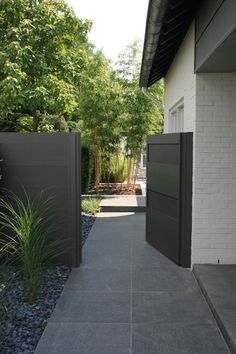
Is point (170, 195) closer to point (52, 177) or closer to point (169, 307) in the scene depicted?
Answer: point (52, 177)

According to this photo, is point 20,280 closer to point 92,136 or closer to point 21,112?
point 92,136

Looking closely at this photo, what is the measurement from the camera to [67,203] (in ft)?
16.8

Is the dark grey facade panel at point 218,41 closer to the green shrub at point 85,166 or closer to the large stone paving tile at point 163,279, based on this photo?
the large stone paving tile at point 163,279

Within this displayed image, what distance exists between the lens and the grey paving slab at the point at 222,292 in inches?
124

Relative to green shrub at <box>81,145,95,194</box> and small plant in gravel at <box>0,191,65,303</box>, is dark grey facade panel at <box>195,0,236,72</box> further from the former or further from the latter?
green shrub at <box>81,145,95,194</box>

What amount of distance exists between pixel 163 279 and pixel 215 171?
1.38m

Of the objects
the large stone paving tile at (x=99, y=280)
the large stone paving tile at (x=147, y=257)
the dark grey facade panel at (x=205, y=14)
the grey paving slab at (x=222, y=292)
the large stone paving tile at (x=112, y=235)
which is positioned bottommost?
the large stone paving tile at (x=99, y=280)

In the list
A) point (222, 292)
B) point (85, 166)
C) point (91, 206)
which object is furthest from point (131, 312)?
point (85, 166)

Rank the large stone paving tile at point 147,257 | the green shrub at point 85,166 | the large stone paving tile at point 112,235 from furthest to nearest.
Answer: the green shrub at point 85,166 → the large stone paving tile at point 112,235 → the large stone paving tile at point 147,257

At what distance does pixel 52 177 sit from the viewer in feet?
16.9

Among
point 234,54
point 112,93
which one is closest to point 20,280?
point 234,54

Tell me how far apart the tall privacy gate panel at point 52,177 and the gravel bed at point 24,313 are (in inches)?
21.8

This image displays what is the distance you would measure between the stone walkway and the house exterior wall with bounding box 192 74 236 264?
0.49 meters

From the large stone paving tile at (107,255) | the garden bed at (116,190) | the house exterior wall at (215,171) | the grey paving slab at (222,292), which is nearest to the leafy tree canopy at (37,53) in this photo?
the garden bed at (116,190)
